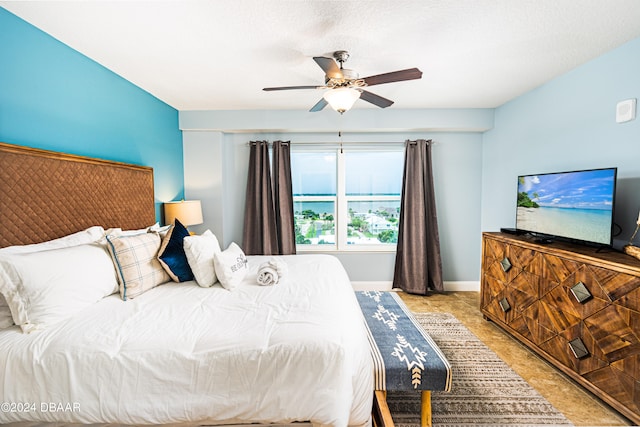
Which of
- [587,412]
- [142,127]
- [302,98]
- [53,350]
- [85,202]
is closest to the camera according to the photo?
[53,350]

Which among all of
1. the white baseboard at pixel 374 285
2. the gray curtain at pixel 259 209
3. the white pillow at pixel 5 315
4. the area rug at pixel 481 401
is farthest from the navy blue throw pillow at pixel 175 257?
the white baseboard at pixel 374 285

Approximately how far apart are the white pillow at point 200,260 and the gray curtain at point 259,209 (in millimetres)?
1601

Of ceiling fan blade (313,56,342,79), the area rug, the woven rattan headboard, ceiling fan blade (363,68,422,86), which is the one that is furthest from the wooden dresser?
the woven rattan headboard

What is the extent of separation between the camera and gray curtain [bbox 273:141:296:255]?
3.67m

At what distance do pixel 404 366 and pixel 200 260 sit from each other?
5.12 feet

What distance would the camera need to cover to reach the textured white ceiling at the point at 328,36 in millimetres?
1585

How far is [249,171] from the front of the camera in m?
3.69

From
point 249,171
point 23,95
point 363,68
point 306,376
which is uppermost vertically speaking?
point 363,68

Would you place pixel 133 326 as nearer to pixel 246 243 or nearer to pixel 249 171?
pixel 246 243

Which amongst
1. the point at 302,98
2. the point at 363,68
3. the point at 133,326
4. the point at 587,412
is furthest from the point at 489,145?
the point at 133,326

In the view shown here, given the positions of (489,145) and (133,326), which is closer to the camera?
(133,326)

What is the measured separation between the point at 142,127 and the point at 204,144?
2.82 ft

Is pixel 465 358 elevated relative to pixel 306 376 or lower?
lower

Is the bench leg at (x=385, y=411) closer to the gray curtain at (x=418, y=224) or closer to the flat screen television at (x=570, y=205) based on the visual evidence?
the flat screen television at (x=570, y=205)
